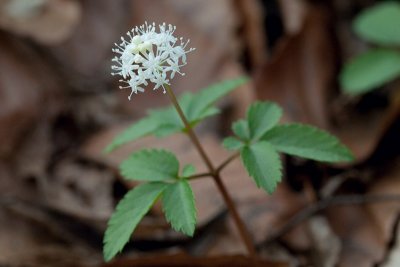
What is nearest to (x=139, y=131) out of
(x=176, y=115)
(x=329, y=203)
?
(x=176, y=115)

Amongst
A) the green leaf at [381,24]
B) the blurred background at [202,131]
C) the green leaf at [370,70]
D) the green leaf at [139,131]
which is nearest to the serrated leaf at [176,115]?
the green leaf at [139,131]

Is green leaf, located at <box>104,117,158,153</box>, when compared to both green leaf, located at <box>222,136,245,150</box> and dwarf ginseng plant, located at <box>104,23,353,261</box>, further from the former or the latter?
green leaf, located at <box>222,136,245,150</box>

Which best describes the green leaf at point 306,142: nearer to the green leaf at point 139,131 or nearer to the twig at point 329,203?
the green leaf at point 139,131

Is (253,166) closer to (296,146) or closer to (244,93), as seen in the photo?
(296,146)

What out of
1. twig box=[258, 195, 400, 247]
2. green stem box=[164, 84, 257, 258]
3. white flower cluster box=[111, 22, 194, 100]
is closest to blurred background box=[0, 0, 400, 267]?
twig box=[258, 195, 400, 247]

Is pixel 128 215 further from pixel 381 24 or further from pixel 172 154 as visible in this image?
pixel 381 24

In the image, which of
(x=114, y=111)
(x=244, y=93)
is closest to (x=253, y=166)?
(x=244, y=93)
